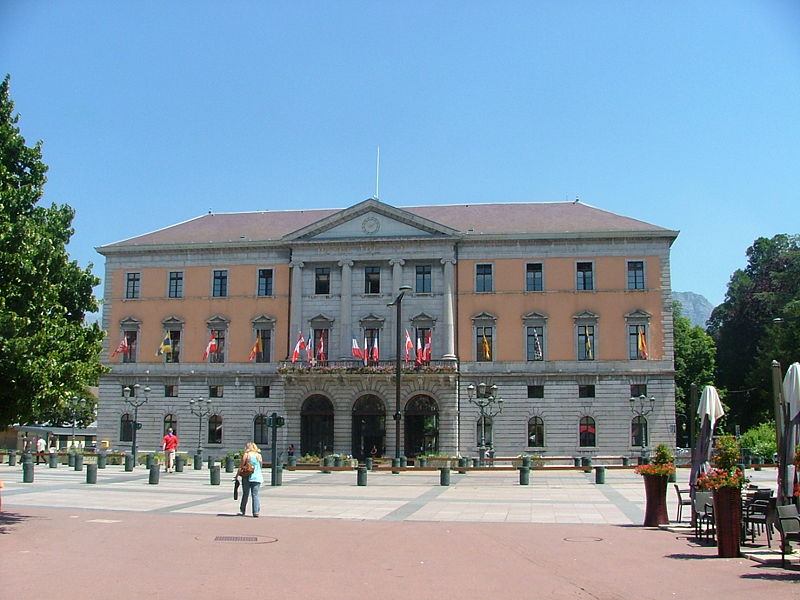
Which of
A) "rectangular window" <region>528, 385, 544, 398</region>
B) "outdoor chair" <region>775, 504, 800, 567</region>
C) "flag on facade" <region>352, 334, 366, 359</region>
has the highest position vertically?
"flag on facade" <region>352, 334, 366, 359</region>

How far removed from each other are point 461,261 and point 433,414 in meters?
10.5

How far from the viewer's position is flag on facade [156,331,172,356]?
59188 millimetres

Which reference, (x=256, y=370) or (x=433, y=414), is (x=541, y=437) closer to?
(x=433, y=414)

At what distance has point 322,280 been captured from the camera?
5916 cm

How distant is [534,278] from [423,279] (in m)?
7.44

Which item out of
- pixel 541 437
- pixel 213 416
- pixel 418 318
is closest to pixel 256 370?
pixel 213 416

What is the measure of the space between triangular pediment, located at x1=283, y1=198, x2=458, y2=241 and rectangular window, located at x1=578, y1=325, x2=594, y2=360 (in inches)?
416

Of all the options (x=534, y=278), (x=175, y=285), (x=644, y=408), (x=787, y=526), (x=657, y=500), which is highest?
(x=175, y=285)

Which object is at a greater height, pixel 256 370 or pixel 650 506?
pixel 256 370

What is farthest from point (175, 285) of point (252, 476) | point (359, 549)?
point (359, 549)

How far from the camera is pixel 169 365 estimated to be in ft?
198

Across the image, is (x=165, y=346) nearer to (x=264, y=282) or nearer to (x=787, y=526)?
(x=264, y=282)

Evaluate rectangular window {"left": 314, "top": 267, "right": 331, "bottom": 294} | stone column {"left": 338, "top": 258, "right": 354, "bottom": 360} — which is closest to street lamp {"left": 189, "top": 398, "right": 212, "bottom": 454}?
stone column {"left": 338, "top": 258, "right": 354, "bottom": 360}

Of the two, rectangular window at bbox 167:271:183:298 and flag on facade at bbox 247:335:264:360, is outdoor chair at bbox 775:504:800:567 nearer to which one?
flag on facade at bbox 247:335:264:360
